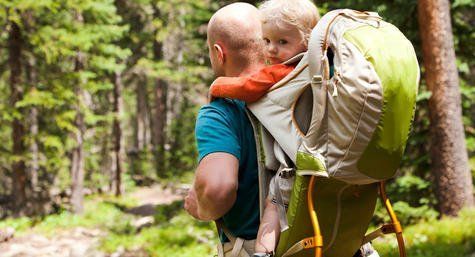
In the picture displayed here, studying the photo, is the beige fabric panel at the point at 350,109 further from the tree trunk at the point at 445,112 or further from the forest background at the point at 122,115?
the tree trunk at the point at 445,112

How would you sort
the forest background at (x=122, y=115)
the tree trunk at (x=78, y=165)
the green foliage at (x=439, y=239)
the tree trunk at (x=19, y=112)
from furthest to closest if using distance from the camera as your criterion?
1. the tree trunk at (x=78, y=165)
2. the tree trunk at (x=19, y=112)
3. the forest background at (x=122, y=115)
4. the green foliage at (x=439, y=239)

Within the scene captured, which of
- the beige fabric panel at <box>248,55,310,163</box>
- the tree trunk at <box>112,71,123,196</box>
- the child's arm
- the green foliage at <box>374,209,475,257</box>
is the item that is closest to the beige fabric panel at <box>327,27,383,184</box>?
the beige fabric panel at <box>248,55,310,163</box>

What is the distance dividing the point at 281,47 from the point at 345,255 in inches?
A: 37.5

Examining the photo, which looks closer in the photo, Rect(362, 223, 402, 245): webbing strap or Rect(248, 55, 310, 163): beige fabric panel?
Rect(248, 55, 310, 163): beige fabric panel

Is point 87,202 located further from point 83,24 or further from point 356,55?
point 356,55

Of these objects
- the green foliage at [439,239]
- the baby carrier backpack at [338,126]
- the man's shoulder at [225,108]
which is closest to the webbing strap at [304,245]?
the baby carrier backpack at [338,126]

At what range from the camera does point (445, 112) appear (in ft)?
33.4

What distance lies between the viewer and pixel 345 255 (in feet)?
8.18

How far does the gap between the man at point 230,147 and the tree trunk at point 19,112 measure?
46.9 feet

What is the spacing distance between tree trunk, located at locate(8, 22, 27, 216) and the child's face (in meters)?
14.3

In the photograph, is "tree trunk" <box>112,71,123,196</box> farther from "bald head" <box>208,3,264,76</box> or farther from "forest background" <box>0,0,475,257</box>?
"bald head" <box>208,3,264,76</box>

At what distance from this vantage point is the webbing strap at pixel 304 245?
213 cm

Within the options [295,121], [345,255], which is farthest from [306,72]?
[345,255]

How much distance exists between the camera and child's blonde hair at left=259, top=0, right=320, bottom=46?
2.45 meters
